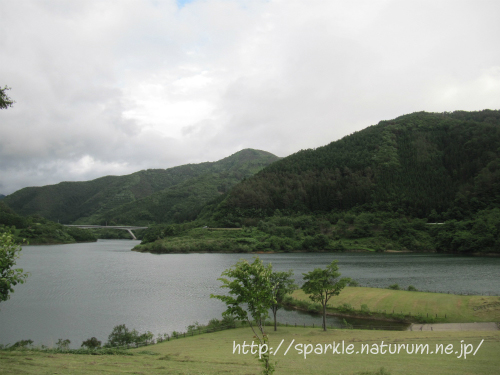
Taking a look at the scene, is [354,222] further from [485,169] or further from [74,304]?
[74,304]

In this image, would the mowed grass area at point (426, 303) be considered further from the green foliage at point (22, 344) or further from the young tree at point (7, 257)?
the young tree at point (7, 257)

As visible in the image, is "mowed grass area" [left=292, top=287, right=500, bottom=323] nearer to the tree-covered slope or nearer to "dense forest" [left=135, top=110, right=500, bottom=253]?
"dense forest" [left=135, top=110, right=500, bottom=253]

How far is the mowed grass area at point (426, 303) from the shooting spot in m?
38.2

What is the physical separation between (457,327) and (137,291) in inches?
2036

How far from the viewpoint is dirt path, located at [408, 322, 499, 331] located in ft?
108

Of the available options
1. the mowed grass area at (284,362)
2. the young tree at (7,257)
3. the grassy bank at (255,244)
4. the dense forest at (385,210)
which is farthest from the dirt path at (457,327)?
the grassy bank at (255,244)

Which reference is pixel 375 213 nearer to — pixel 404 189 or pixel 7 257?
pixel 404 189

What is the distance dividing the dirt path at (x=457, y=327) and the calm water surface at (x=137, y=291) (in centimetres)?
1332

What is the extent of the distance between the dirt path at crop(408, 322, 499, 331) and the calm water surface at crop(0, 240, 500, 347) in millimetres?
13319

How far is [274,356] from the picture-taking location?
75.9 feet

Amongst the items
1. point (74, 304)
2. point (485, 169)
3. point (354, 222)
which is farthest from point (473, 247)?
point (74, 304)

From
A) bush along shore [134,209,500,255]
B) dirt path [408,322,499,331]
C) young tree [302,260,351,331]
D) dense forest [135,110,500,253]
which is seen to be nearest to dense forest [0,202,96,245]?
bush along shore [134,209,500,255]

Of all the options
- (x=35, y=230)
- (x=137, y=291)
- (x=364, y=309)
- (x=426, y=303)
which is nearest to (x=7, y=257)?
(x=364, y=309)

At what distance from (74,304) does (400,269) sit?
72392mm
